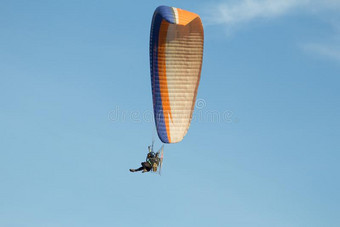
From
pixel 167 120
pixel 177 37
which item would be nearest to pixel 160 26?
pixel 177 37

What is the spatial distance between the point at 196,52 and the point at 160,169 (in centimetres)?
865

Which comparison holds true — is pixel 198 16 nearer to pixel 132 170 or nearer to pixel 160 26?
pixel 160 26

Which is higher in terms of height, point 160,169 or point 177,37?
point 177,37

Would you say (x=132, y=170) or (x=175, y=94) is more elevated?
(x=175, y=94)

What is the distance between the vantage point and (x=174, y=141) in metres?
67.1

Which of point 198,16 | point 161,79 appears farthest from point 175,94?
point 198,16

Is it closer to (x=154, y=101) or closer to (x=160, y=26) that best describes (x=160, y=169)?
(x=154, y=101)

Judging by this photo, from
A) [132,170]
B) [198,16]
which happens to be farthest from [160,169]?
[198,16]

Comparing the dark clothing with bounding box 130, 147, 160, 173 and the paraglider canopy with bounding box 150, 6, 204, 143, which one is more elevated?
the paraglider canopy with bounding box 150, 6, 204, 143

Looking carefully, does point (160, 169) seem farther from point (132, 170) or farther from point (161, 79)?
point (161, 79)

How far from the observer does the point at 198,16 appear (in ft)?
216

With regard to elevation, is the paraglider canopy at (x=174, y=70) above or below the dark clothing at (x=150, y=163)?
above

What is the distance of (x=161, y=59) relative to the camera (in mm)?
66438

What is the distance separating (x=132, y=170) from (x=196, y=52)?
9405 millimetres
